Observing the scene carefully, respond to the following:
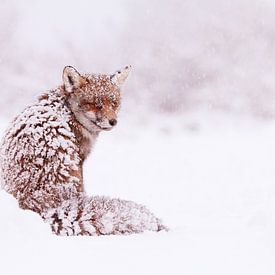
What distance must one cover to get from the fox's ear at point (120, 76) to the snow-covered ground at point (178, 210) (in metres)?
1.85

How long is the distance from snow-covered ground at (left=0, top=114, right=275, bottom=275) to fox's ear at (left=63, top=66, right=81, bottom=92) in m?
1.89

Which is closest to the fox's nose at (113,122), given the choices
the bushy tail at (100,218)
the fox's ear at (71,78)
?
the fox's ear at (71,78)

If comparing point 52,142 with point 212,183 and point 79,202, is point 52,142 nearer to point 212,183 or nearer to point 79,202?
point 79,202

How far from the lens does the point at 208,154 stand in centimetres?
1421

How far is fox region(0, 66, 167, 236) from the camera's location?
5.77 metres

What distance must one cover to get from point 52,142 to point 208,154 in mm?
8215

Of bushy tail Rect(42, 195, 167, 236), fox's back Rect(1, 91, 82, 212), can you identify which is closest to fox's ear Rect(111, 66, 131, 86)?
fox's back Rect(1, 91, 82, 212)

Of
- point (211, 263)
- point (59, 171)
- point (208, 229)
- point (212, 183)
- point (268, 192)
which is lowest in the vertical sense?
point (211, 263)

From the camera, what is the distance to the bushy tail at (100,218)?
568 centimetres

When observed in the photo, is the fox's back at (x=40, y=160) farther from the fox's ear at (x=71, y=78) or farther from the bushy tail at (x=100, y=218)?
the fox's ear at (x=71, y=78)

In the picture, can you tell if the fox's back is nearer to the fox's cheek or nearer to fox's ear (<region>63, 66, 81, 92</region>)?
the fox's cheek

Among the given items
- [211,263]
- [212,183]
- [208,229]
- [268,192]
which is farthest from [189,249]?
[212,183]

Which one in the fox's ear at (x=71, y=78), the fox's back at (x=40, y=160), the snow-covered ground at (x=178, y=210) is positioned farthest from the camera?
the fox's ear at (x=71, y=78)

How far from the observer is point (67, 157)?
6430mm
